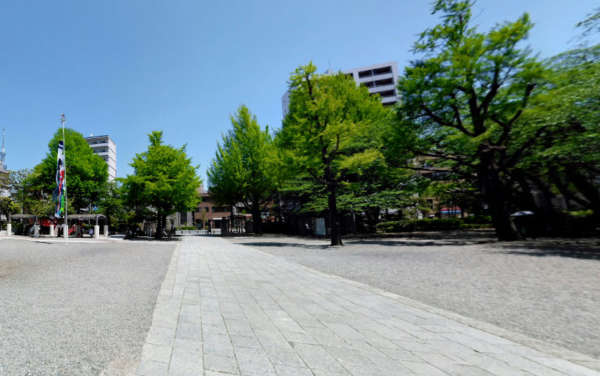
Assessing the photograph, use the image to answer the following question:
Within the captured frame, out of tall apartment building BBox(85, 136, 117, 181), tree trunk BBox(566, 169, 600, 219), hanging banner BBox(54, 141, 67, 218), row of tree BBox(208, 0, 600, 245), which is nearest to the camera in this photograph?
row of tree BBox(208, 0, 600, 245)

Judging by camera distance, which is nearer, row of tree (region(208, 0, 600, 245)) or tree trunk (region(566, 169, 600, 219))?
row of tree (region(208, 0, 600, 245))

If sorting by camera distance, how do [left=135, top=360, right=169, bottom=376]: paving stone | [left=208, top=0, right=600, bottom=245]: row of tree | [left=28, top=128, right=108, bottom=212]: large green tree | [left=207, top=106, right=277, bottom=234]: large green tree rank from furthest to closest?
[left=28, top=128, right=108, bottom=212]: large green tree < [left=207, top=106, right=277, bottom=234]: large green tree < [left=208, top=0, right=600, bottom=245]: row of tree < [left=135, top=360, right=169, bottom=376]: paving stone

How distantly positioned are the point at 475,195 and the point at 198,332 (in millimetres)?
27322

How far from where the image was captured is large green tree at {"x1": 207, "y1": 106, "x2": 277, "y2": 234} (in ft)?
96.0

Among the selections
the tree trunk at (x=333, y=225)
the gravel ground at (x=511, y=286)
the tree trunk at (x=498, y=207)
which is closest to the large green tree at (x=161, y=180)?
the tree trunk at (x=333, y=225)

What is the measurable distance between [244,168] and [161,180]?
28.3 ft

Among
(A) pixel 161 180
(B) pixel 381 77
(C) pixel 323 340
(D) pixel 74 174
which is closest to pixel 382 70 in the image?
(B) pixel 381 77

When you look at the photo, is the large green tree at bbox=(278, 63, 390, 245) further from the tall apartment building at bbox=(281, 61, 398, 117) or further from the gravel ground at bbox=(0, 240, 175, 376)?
the tall apartment building at bbox=(281, 61, 398, 117)

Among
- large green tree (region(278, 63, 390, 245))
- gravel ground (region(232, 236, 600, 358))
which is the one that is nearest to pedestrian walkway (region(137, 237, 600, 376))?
gravel ground (region(232, 236, 600, 358))

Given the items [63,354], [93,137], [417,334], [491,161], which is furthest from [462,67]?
[93,137]

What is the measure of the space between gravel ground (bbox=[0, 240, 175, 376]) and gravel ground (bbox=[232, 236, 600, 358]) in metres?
Result: 4.16

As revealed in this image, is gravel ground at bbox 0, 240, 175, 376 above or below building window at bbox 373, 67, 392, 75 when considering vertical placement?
below

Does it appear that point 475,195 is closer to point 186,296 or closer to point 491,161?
point 491,161

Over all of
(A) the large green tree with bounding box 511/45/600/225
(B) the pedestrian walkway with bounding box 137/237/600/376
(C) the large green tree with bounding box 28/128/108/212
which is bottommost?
(B) the pedestrian walkway with bounding box 137/237/600/376
